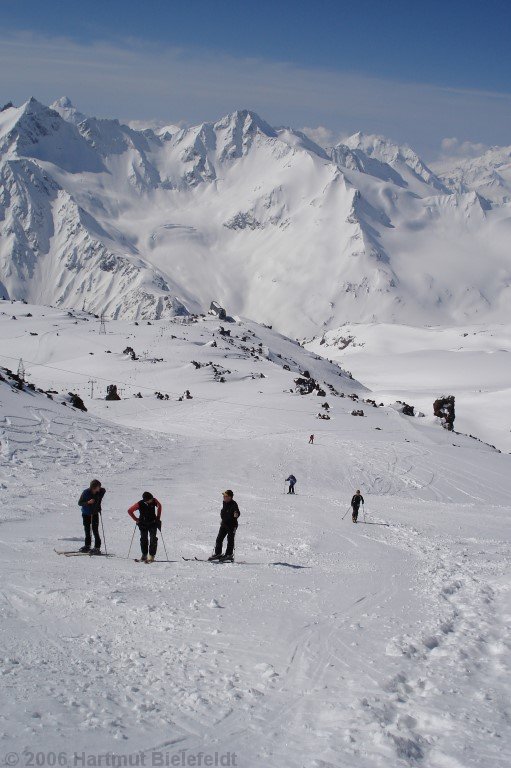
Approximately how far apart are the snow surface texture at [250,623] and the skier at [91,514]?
888mm

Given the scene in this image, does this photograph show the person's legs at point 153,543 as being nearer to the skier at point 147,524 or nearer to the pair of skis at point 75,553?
the skier at point 147,524

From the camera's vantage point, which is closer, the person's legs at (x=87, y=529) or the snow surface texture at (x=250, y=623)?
the snow surface texture at (x=250, y=623)

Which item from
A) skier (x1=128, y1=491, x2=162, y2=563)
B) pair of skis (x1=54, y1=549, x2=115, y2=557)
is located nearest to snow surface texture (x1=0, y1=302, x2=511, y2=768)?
pair of skis (x1=54, y1=549, x2=115, y2=557)

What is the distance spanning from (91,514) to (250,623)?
238 inches

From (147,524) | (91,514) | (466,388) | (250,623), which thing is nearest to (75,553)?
(91,514)

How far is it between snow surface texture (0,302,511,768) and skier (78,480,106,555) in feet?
2.91

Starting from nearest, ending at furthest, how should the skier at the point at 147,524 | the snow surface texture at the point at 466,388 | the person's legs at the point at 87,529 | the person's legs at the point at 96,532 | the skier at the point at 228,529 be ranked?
the skier at the point at 147,524 → the person's legs at the point at 96,532 → the person's legs at the point at 87,529 → the skier at the point at 228,529 → the snow surface texture at the point at 466,388

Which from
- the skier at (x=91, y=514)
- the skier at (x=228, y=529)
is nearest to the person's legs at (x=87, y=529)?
the skier at (x=91, y=514)

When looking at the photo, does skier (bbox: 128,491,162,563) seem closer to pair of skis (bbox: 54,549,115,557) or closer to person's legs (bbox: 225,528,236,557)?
pair of skis (bbox: 54,549,115,557)

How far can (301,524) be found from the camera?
2167cm

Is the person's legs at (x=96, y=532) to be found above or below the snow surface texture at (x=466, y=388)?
below

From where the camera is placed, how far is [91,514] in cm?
1484

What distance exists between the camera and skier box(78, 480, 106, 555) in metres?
14.5

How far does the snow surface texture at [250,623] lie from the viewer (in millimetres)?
7008
